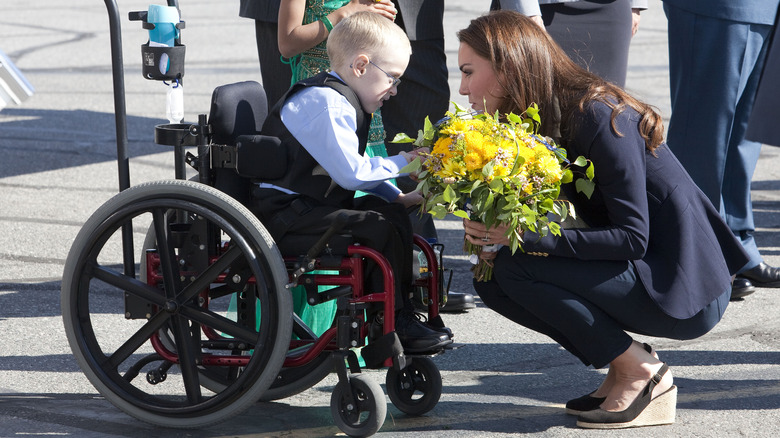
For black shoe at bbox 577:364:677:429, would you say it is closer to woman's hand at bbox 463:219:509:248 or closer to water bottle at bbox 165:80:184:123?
woman's hand at bbox 463:219:509:248

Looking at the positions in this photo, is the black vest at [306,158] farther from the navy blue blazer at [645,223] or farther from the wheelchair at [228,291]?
the navy blue blazer at [645,223]

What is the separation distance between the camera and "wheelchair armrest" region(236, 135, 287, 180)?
3.18m

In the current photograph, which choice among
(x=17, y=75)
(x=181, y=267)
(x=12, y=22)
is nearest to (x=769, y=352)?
(x=181, y=267)

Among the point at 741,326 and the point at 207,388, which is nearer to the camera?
the point at 207,388

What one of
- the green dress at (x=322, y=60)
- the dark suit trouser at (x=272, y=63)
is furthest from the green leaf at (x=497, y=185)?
the dark suit trouser at (x=272, y=63)

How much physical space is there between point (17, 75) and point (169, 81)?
48cm

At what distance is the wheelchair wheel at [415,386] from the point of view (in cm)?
338

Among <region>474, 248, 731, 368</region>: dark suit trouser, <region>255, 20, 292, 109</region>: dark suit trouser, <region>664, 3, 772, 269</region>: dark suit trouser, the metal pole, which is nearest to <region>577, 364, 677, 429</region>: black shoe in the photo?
<region>474, 248, 731, 368</region>: dark suit trouser

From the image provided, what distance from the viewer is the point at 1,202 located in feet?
20.5

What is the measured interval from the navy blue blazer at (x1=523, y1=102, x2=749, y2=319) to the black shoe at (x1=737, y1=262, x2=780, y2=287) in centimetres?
160

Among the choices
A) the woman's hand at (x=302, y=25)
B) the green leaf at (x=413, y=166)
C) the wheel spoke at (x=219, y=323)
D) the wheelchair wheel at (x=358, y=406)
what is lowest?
the wheelchair wheel at (x=358, y=406)

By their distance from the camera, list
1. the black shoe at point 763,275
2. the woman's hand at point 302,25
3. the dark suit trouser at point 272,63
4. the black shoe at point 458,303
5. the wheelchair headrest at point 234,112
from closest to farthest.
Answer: the wheelchair headrest at point 234,112 → the woman's hand at point 302,25 → the dark suit trouser at point 272,63 → the black shoe at point 458,303 → the black shoe at point 763,275

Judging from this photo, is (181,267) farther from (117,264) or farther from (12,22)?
(12,22)

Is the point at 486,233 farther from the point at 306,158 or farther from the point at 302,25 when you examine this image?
the point at 302,25
